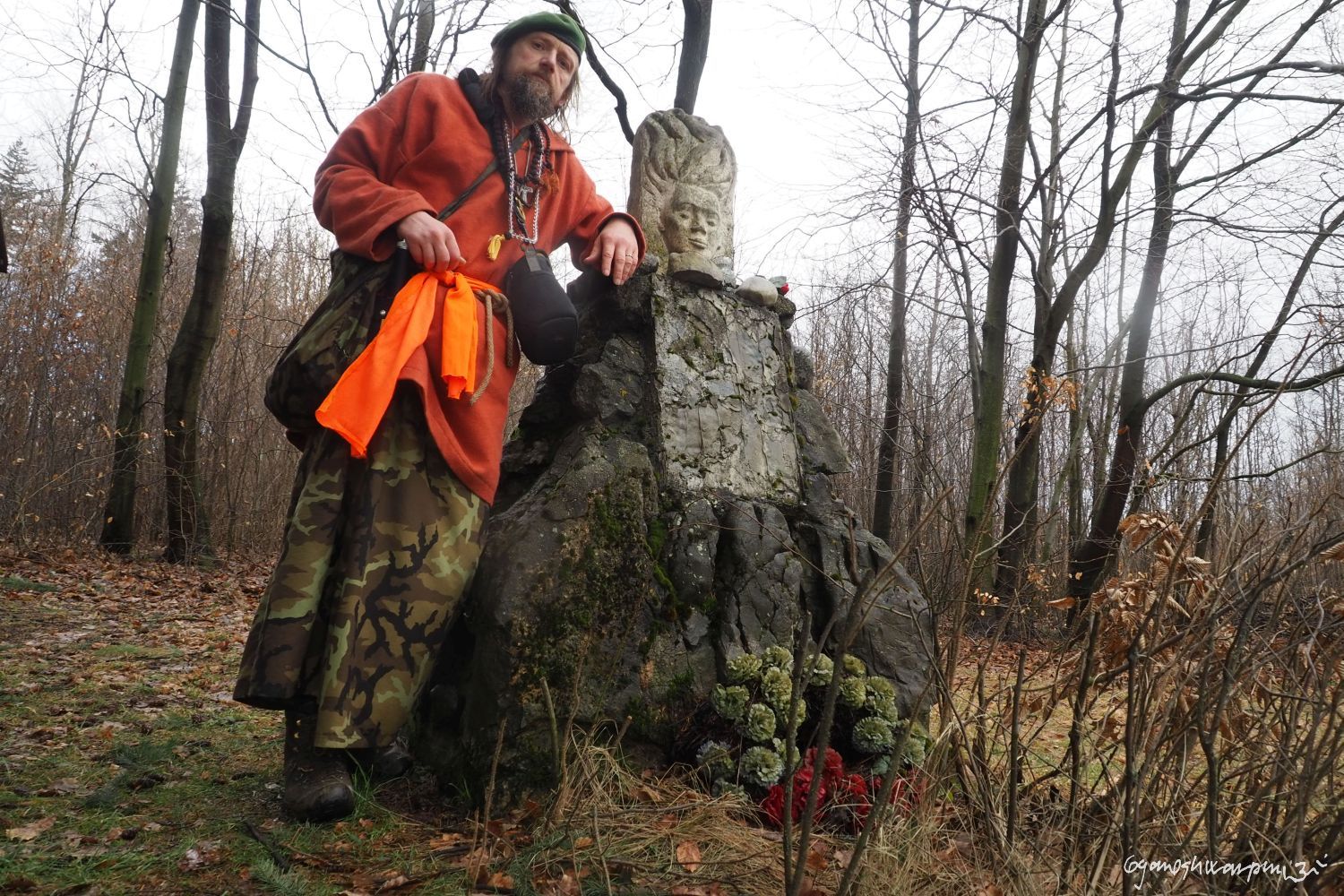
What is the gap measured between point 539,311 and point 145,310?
25.1ft

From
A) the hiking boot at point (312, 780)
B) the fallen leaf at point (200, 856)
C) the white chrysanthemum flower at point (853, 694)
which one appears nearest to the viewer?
the fallen leaf at point (200, 856)

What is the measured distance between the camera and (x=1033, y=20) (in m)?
7.53

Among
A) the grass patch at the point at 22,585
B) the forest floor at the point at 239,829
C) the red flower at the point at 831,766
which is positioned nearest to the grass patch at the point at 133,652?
the forest floor at the point at 239,829

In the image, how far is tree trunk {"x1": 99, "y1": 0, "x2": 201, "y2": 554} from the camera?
330 inches

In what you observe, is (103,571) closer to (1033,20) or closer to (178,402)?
(178,402)

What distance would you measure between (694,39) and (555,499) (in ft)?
20.4

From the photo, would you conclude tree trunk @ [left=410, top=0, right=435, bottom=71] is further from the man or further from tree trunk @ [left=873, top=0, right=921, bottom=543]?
the man

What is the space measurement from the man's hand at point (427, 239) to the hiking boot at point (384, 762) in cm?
150

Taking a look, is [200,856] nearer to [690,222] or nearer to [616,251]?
[616,251]

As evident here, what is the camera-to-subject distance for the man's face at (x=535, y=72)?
109 inches

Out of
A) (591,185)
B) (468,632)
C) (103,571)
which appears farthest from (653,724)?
(103,571)

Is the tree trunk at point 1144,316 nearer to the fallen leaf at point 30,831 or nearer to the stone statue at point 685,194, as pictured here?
the stone statue at point 685,194

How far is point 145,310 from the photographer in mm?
8469

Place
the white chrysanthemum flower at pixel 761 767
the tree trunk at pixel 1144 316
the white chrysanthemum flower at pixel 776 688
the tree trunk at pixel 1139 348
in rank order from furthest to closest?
the tree trunk at pixel 1139 348 → the tree trunk at pixel 1144 316 → the white chrysanthemum flower at pixel 776 688 → the white chrysanthemum flower at pixel 761 767
